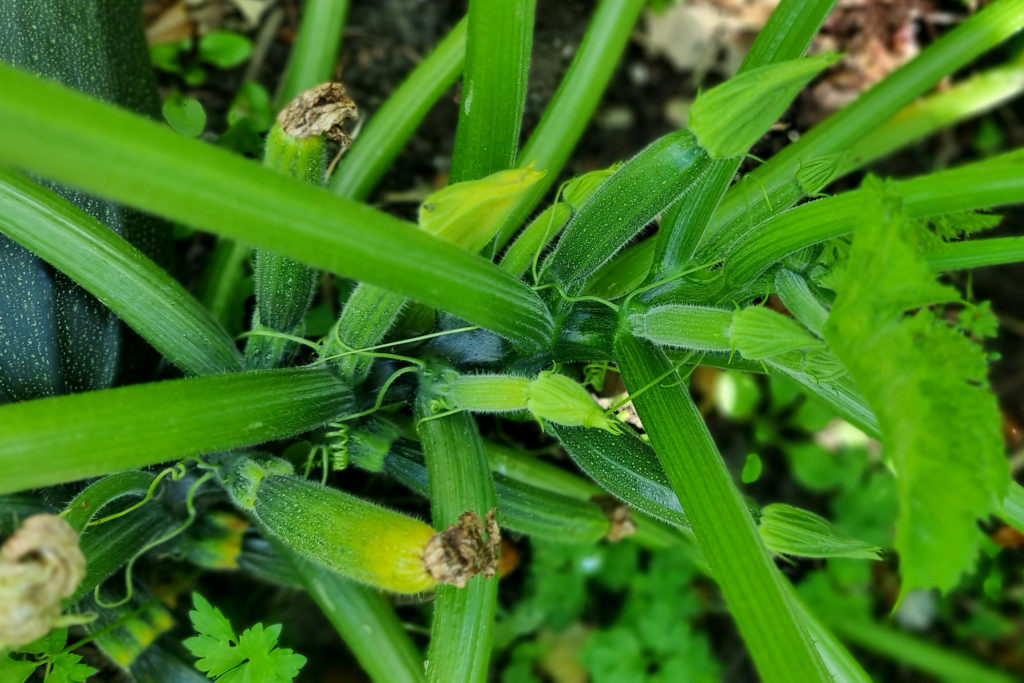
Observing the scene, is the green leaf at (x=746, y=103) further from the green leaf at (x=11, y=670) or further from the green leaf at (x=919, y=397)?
the green leaf at (x=11, y=670)

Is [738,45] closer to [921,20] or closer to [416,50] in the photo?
[921,20]

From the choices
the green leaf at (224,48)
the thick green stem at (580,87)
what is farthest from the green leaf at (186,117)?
the thick green stem at (580,87)

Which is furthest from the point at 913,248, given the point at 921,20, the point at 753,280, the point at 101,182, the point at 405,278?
the point at 921,20

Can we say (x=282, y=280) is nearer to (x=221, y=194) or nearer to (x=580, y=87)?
(x=221, y=194)

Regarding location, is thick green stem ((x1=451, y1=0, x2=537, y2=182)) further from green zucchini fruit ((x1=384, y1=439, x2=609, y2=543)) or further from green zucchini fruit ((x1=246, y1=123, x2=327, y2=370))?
green zucchini fruit ((x1=384, y1=439, x2=609, y2=543))

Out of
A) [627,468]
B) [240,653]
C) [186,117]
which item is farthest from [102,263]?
[627,468]
